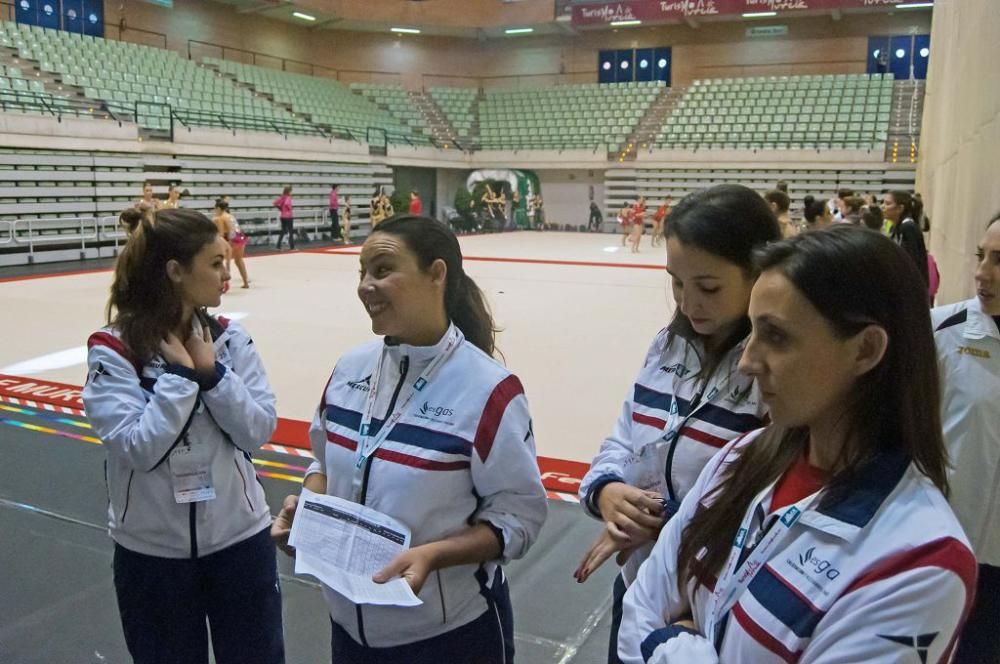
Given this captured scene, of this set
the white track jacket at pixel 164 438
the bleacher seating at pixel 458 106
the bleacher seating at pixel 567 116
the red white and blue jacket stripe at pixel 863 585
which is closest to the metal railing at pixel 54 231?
the white track jacket at pixel 164 438

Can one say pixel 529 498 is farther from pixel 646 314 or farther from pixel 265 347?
pixel 646 314

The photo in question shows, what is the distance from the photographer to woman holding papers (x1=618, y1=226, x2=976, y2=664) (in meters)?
1.01

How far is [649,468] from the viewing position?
1.91m

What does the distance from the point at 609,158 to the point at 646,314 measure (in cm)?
2152

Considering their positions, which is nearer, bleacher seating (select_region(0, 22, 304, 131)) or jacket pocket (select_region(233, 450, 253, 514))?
jacket pocket (select_region(233, 450, 253, 514))

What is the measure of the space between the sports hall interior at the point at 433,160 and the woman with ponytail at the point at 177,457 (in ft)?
2.54

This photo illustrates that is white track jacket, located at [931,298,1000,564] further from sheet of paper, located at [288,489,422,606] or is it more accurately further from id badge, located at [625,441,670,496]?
sheet of paper, located at [288,489,422,606]

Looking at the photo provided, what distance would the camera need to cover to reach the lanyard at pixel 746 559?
116 cm

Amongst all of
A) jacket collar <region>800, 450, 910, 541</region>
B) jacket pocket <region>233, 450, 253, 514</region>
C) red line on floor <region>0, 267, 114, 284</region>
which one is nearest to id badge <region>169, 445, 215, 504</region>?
jacket pocket <region>233, 450, 253, 514</region>

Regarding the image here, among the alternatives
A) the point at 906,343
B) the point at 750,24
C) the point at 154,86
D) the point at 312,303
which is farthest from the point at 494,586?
the point at 750,24

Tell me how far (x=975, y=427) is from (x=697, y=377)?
106 cm

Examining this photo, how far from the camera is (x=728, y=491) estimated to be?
135 cm

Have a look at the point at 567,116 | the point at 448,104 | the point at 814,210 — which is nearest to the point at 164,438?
the point at 814,210

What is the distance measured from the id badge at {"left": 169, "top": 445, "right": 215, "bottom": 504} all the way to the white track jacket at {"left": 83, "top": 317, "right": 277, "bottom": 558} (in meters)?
0.02
